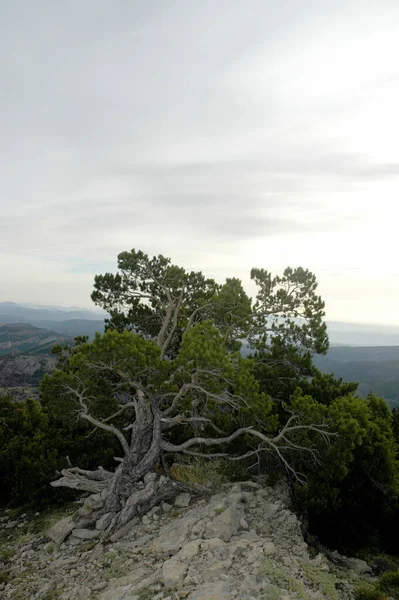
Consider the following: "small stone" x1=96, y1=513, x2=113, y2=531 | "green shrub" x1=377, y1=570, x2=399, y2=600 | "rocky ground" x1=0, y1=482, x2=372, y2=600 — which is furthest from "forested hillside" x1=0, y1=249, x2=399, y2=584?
"green shrub" x1=377, y1=570, x2=399, y2=600

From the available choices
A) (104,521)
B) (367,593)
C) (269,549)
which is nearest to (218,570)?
(269,549)

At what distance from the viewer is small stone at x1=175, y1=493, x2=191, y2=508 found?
12.3 metres

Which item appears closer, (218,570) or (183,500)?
(218,570)

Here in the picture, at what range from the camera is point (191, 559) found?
845cm

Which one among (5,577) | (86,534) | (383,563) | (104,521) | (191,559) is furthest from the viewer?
(104,521)

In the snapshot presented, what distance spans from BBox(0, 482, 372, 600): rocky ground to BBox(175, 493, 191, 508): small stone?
4 centimetres

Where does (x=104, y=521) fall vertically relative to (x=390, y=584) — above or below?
below

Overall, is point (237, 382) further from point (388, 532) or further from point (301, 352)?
point (388, 532)

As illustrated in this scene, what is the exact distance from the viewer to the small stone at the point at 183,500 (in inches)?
485

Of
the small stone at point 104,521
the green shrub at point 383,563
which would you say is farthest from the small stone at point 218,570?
the green shrub at point 383,563

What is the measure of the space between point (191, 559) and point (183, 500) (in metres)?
4.21

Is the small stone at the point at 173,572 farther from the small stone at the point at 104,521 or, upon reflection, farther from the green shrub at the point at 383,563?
the green shrub at the point at 383,563

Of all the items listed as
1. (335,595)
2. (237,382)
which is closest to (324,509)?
(335,595)

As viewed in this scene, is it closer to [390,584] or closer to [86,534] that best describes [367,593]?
[390,584]
